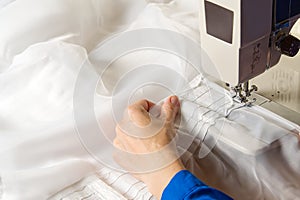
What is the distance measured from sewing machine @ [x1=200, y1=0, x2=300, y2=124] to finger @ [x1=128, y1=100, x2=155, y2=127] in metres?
0.16

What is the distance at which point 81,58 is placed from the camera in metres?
1.17

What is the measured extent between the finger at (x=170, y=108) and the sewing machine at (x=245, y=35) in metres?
0.13

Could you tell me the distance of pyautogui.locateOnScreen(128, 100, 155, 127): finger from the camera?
1.01 meters

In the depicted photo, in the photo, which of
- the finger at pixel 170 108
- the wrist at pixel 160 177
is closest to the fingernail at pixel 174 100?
the finger at pixel 170 108

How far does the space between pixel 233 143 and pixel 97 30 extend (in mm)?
575

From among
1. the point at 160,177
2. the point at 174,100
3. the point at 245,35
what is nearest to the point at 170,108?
the point at 174,100

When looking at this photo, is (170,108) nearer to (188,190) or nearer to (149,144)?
(149,144)

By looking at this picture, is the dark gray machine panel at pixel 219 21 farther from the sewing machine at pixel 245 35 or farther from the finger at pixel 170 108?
the finger at pixel 170 108

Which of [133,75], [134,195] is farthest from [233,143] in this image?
[133,75]

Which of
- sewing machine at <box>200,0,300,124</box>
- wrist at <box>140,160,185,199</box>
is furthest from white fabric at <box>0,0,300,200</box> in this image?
sewing machine at <box>200,0,300,124</box>

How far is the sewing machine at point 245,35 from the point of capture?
826 millimetres

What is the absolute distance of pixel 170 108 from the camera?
1030 mm

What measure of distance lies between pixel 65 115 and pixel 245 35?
41cm

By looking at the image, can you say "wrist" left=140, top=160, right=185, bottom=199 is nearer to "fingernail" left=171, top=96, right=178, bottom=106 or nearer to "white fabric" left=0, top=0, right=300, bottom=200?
"white fabric" left=0, top=0, right=300, bottom=200
